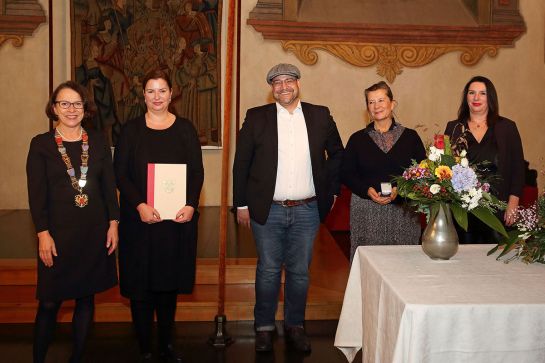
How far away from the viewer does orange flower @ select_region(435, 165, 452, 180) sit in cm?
278

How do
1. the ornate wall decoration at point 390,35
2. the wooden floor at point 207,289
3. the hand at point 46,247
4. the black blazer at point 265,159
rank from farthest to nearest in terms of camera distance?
the ornate wall decoration at point 390,35, the wooden floor at point 207,289, the black blazer at point 265,159, the hand at point 46,247

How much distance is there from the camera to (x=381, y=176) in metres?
3.93

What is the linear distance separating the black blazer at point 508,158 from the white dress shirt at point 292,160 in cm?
93

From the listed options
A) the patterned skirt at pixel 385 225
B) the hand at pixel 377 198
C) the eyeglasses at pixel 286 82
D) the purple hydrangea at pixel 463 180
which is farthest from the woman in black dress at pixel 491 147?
the purple hydrangea at pixel 463 180

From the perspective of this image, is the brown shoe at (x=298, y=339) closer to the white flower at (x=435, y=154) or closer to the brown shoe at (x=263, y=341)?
the brown shoe at (x=263, y=341)

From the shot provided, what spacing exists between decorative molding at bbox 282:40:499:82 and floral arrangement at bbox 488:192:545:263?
600 centimetres

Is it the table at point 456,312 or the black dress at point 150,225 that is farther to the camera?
the black dress at point 150,225

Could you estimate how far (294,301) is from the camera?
4.08 metres

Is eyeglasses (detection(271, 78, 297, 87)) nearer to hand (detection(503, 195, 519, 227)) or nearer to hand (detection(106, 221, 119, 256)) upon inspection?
hand (detection(106, 221, 119, 256))

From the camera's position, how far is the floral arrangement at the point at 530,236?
2809 millimetres

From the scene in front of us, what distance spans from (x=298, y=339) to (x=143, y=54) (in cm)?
556

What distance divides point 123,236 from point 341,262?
2587mm

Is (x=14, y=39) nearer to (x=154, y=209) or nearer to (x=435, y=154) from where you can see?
(x=154, y=209)

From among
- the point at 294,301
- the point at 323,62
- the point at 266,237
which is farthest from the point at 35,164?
the point at 323,62
